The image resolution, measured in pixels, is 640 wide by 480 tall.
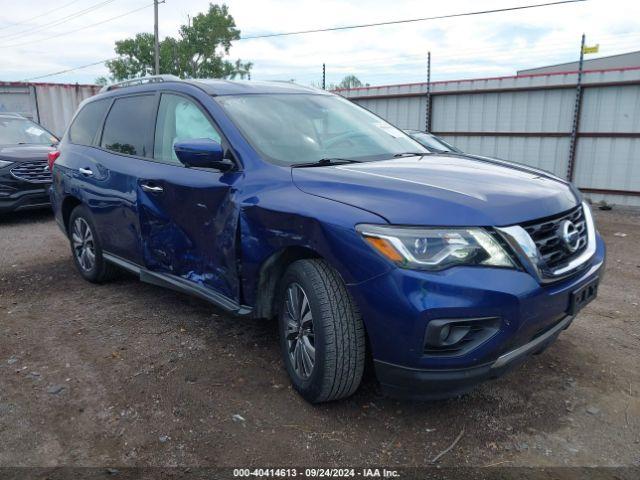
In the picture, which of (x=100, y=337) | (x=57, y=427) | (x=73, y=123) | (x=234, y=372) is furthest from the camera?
(x=73, y=123)

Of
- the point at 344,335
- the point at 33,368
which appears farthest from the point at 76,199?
the point at 344,335

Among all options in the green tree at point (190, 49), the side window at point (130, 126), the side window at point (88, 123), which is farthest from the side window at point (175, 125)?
the green tree at point (190, 49)

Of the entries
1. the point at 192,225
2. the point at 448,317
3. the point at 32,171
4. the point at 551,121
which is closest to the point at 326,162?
the point at 192,225

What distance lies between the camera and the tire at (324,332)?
2479mm

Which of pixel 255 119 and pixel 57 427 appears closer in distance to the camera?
pixel 57 427

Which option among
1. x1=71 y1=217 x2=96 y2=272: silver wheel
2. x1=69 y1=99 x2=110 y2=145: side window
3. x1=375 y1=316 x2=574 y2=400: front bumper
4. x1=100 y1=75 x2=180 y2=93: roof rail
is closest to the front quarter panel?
x1=375 y1=316 x2=574 y2=400: front bumper

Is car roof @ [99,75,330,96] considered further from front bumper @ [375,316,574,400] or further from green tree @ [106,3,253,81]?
green tree @ [106,3,253,81]

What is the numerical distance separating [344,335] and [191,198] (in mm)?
1429

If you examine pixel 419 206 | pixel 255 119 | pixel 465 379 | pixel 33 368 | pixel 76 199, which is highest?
pixel 255 119

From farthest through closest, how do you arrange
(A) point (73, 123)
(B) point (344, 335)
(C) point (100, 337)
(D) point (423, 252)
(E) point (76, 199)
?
1. (A) point (73, 123)
2. (E) point (76, 199)
3. (C) point (100, 337)
4. (B) point (344, 335)
5. (D) point (423, 252)

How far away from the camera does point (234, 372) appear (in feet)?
10.5

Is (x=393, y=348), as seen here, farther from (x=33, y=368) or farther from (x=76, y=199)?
(x=76, y=199)

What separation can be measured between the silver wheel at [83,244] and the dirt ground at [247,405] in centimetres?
75

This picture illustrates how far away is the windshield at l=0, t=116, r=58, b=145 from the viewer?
8.66 metres
